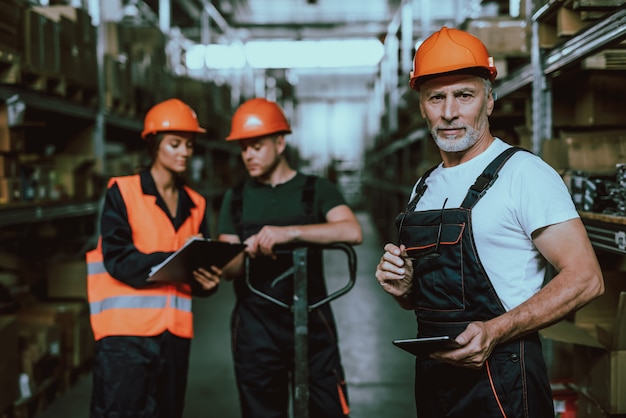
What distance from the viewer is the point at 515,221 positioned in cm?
186

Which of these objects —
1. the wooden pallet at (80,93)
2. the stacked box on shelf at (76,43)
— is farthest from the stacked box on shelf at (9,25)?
the wooden pallet at (80,93)

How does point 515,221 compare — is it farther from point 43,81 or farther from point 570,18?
point 43,81

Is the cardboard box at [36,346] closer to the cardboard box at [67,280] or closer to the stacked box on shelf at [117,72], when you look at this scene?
the cardboard box at [67,280]

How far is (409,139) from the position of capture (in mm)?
9242

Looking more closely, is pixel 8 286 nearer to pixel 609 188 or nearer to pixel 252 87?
pixel 609 188

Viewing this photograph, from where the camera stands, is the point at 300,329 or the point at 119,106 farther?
the point at 119,106

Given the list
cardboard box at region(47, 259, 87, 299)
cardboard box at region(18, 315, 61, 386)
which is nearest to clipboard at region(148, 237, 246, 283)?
cardboard box at region(18, 315, 61, 386)

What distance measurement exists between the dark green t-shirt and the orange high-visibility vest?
382 mm

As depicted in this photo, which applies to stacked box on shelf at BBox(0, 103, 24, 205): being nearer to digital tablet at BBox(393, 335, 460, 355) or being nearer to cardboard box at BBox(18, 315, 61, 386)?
cardboard box at BBox(18, 315, 61, 386)

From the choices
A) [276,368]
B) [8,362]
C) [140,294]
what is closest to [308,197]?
[276,368]

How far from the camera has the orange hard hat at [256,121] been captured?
130 inches

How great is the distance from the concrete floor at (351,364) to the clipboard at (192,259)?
188 cm

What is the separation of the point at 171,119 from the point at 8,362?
5.88 ft

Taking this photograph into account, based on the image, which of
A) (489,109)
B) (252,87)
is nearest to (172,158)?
(489,109)
